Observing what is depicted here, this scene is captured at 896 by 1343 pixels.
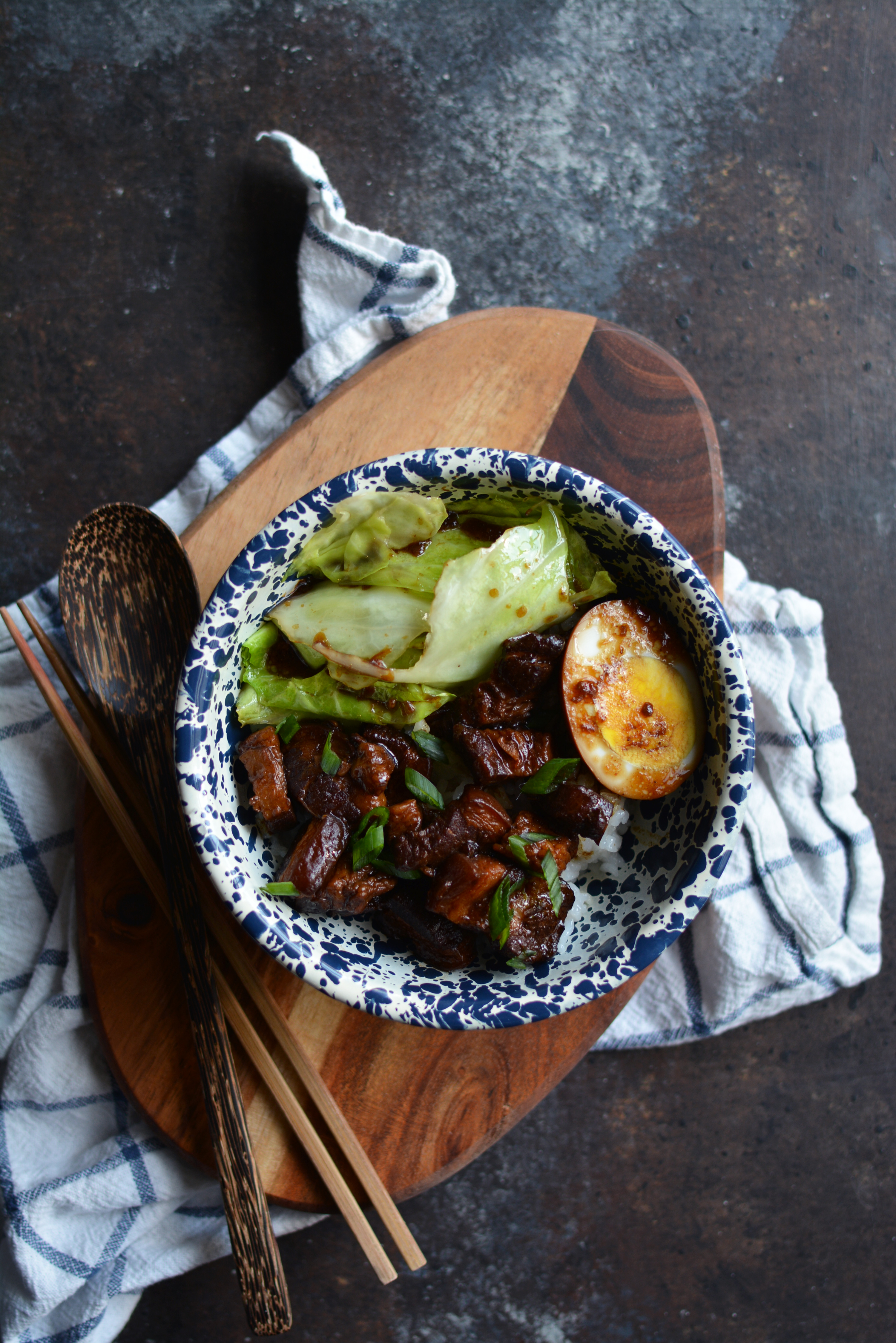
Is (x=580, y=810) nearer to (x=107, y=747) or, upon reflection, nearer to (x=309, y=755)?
(x=309, y=755)

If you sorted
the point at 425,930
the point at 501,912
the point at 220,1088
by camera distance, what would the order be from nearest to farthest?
1. the point at 501,912
2. the point at 425,930
3. the point at 220,1088

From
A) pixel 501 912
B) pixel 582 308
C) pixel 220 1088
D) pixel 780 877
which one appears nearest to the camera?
pixel 501 912

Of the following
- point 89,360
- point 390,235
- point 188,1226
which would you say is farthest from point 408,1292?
point 390,235

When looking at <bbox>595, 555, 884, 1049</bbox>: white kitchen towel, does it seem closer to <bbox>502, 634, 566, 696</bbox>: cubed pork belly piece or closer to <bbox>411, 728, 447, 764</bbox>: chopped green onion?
<bbox>502, 634, 566, 696</bbox>: cubed pork belly piece

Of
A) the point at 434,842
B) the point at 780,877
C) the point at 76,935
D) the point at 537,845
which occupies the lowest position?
the point at 780,877

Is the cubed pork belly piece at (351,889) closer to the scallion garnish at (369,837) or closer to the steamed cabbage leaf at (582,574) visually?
the scallion garnish at (369,837)

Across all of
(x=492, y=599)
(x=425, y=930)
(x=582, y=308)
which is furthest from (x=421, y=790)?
(x=582, y=308)
